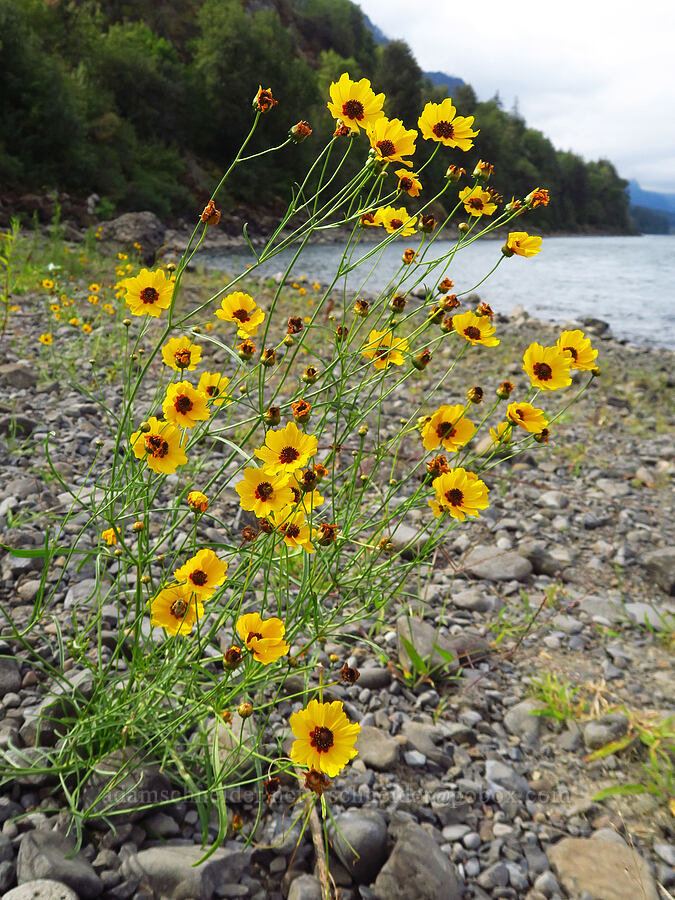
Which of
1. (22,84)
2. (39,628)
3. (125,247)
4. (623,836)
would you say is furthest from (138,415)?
(22,84)

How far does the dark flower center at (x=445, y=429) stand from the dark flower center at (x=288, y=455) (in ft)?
1.05

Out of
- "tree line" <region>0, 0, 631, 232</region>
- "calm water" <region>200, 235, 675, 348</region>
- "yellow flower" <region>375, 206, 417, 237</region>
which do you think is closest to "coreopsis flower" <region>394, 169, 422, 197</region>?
"yellow flower" <region>375, 206, 417, 237</region>

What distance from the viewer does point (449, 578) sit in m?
2.14

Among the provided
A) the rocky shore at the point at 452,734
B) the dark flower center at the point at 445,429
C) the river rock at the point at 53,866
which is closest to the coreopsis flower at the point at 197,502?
the rocky shore at the point at 452,734

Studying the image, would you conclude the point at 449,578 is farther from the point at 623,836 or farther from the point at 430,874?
the point at 430,874

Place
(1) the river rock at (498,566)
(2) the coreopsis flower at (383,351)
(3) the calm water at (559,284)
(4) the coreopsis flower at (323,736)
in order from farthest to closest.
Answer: (3) the calm water at (559,284)
(1) the river rock at (498,566)
(2) the coreopsis flower at (383,351)
(4) the coreopsis flower at (323,736)

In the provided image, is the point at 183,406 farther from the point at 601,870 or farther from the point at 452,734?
the point at 601,870

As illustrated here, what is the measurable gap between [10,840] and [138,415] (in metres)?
1.97

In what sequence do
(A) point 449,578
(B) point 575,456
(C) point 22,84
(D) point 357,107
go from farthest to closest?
(C) point 22,84 → (B) point 575,456 → (A) point 449,578 → (D) point 357,107

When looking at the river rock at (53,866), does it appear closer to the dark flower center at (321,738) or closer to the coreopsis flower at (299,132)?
the dark flower center at (321,738)

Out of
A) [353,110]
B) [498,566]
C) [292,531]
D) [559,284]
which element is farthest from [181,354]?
[559,284]

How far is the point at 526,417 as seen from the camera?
43.8 inches

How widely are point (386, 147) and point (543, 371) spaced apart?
54cm

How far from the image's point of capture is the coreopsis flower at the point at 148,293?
3.44 feet
